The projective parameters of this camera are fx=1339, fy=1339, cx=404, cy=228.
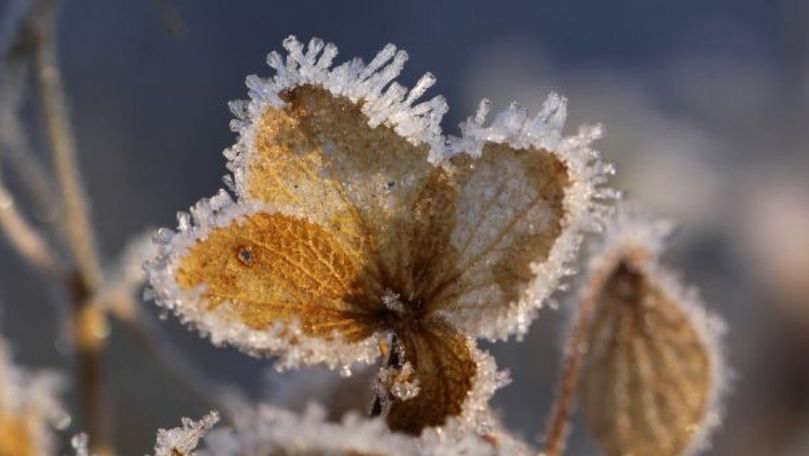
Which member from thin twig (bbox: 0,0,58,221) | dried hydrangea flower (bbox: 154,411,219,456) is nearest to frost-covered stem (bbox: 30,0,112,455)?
thin twig (bbox: 0,0,58,221)

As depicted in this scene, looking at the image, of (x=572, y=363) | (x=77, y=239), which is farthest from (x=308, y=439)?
(x=77, y=239)

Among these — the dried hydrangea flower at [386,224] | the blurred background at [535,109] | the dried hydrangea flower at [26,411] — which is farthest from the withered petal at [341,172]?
the blurred background at [535,109]

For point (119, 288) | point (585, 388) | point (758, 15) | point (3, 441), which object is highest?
point (758, 15)

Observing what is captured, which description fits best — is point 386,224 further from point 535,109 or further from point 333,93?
point 535,109

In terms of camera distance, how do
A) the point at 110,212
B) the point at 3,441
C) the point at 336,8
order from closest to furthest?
the point at 3,441, the point at 110,212, the point at 336,8

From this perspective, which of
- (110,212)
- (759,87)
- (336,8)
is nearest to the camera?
(759,87)

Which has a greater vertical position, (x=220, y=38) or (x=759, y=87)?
(x=220, y=38)

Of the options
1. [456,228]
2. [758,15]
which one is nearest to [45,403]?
[456,228]

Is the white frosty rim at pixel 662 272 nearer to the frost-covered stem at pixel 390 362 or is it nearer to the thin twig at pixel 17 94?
the frost-covered stem at pixel 390 362

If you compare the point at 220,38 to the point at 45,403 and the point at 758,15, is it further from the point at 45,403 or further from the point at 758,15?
the point at 45,403
